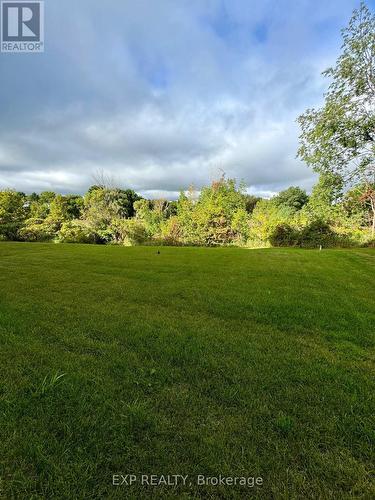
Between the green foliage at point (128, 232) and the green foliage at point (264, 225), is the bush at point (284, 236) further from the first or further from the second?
the green foliage at point (128, 232)

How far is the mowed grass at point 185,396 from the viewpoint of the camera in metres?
1.44

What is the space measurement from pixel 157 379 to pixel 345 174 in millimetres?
12020

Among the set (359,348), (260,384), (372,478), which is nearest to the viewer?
(372,478)

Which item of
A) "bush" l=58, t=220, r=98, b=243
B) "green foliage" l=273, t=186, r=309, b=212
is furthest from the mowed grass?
"green foliage" l=273, t=186, r=309, b=212

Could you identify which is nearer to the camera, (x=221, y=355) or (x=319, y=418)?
(x=319, y=418)

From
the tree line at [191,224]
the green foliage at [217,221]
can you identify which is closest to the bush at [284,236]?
the tree line at [191,224]

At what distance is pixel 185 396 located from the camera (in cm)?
207

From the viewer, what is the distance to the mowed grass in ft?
4.73

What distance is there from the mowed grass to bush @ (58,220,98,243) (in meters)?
18.7

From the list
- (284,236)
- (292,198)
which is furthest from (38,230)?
(292,198)

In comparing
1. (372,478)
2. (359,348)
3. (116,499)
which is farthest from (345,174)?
(116,499)

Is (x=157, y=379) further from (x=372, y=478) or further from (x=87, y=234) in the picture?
(x=87, y=234)

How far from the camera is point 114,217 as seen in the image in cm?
2384

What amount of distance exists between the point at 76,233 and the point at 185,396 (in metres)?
22.6
